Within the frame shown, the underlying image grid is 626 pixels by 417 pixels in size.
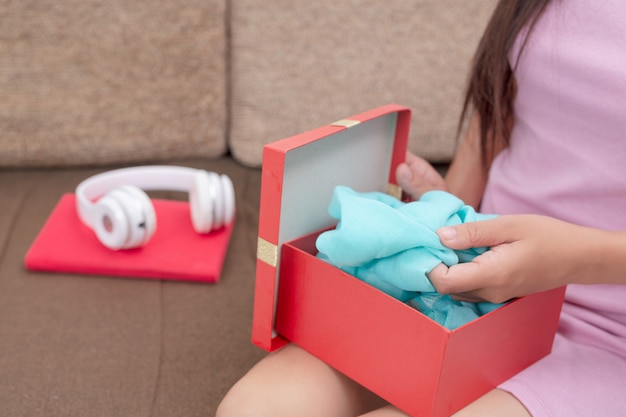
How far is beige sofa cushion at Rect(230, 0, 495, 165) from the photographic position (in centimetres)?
125

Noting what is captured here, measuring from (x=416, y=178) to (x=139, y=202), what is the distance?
42 centimetres

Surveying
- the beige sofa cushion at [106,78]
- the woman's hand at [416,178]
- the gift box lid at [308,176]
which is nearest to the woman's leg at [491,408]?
the gift box lid at [308,176]

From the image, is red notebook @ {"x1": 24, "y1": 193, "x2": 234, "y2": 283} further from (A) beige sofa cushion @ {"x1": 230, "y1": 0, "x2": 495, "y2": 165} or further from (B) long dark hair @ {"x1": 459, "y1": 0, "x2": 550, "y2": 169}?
(B) long dark hair @ {"x1": 459, "y1": 0, "x2": 550, "y2": 169}

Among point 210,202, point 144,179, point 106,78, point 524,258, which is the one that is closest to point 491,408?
point 524,258

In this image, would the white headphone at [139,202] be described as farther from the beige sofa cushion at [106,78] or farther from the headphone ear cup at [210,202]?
the beige sofa cushion at [106,78]

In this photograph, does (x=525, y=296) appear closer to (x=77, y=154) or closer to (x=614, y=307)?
(x=614, y=307)

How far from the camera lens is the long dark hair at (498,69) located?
867 millimetres

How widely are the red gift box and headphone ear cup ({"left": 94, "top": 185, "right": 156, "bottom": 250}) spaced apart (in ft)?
1.16

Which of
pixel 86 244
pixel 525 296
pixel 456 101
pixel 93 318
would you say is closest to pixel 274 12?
pixel 456 101

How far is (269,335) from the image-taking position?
28.9 inches

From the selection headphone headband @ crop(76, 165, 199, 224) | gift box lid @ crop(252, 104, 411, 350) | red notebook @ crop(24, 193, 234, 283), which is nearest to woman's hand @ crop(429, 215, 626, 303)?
gift box lid @ crop(252, 104, 411, 350)

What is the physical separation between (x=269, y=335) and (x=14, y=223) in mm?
616

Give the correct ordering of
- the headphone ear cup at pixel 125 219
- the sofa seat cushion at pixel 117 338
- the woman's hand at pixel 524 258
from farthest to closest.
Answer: the headphone ear cup at pixel 125 219
the sofa seat cushion at pixel 117 338
the woman's hand at pixel 524 258

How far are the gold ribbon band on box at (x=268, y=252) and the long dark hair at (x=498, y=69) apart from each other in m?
0.38
